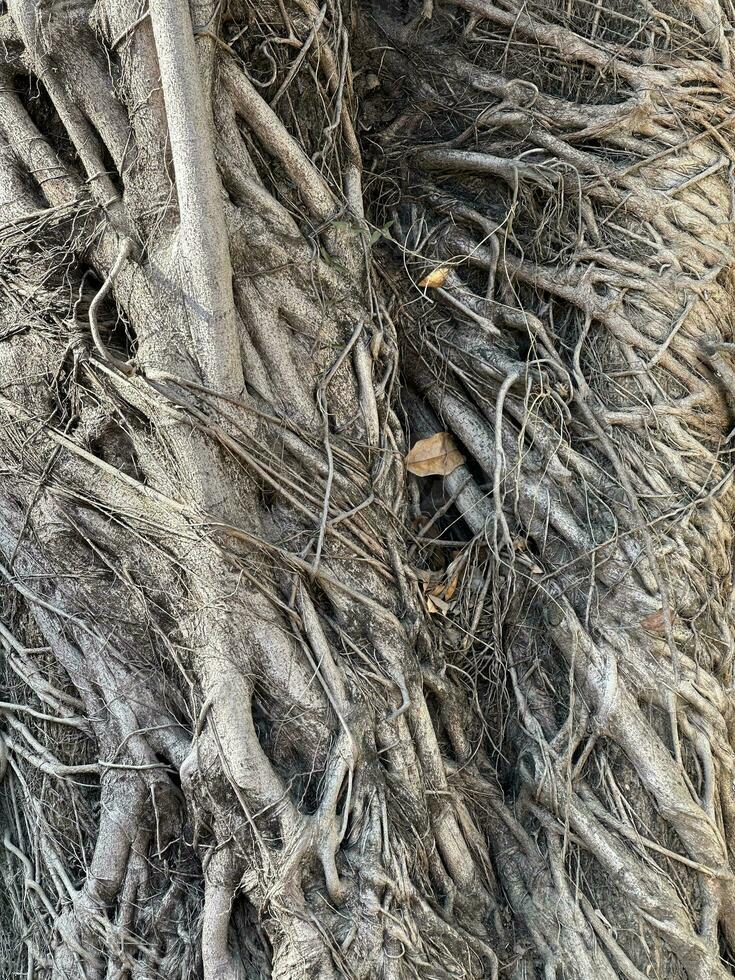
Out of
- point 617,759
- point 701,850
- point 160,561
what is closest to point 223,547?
point 160,561

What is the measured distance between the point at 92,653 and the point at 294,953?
93 cm

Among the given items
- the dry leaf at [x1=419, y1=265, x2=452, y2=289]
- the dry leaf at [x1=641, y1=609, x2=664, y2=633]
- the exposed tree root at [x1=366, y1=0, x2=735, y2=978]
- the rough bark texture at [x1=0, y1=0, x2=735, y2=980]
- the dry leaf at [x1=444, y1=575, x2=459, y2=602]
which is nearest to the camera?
the rough bark texture at [x1=0, y1=0, x2=735, y2=980]

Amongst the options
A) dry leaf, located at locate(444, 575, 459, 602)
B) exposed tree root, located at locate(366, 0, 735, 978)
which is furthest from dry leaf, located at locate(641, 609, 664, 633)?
dry leaf, located at locate(444, 575, 459, 602)

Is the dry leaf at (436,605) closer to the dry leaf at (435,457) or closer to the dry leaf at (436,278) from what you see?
the dry leaf at (435,457)

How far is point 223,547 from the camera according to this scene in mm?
2402

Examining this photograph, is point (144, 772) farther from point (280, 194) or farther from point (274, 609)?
point (280, 194)

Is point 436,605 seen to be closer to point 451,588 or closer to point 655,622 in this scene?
point 451,588

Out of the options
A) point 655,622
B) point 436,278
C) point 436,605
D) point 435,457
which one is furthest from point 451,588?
point 436,278

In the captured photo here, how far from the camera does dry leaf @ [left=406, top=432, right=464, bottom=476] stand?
2.85 m

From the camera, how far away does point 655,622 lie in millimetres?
2664

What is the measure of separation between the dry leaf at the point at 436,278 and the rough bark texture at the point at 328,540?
19 mm

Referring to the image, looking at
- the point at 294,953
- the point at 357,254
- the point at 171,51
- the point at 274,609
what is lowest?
the point at 294,953

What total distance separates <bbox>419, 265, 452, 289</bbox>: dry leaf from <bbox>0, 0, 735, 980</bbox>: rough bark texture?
2 cm

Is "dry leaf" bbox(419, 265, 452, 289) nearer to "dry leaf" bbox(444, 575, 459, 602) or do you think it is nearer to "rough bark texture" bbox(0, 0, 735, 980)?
"rough bark texture" bbox(0, 0, 735, 980)
